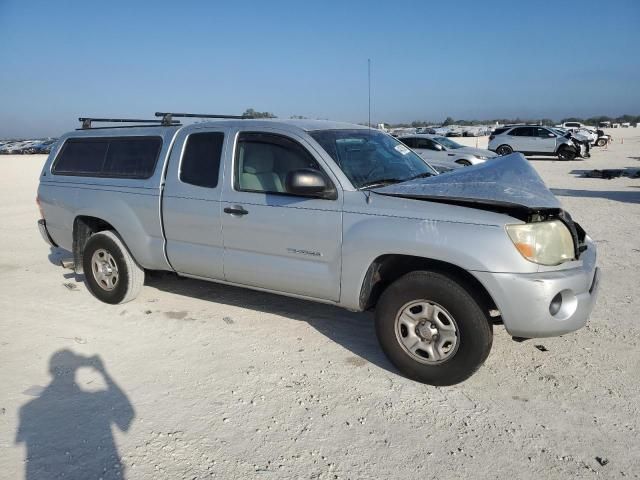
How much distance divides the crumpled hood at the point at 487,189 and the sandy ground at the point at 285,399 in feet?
4.29

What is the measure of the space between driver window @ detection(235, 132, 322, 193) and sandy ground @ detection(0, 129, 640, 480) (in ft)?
4.37

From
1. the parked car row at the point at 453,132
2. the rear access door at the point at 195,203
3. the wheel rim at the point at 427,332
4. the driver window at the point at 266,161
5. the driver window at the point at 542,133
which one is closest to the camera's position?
the wheel rim at the point at 427,332

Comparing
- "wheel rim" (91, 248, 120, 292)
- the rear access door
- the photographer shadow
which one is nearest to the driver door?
the rear access door

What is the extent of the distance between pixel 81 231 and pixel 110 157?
34.8 inches

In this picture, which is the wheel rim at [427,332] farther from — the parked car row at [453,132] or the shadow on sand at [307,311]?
the parked car row at [453,132]

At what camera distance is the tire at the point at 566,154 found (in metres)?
25.4

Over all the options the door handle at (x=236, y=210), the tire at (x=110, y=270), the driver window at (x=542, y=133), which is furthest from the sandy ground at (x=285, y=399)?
the driver window at (x=542, y=133)

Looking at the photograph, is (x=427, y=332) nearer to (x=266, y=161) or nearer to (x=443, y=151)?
(x=266, y=161)

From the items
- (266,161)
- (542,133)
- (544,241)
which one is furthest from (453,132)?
(544,241)

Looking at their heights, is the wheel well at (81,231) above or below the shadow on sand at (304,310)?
above

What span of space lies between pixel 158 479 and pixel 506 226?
2.48m

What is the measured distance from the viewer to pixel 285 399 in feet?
11.6

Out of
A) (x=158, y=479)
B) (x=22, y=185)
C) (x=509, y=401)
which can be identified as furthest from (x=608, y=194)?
A: (x=22, y=185)

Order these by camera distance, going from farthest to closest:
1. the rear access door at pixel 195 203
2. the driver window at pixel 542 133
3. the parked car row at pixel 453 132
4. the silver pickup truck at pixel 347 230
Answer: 1. the parked car row at pixel 453 132
2. the driver window at pixel 542 133
3. the rear access door at pixel 195 203
4. the silver pickup truck at pixel 347 230
